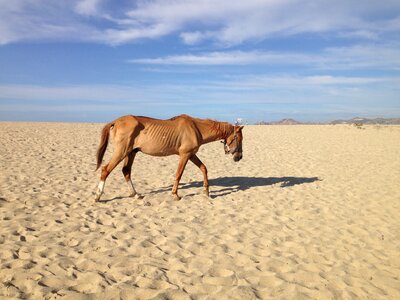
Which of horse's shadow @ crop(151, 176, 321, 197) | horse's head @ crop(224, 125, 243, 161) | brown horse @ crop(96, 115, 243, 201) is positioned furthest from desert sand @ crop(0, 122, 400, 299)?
horse's head @ crop(224, 125, 243, 161)

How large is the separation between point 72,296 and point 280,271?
2801 mm

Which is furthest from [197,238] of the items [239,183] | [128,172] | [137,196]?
[239,183]

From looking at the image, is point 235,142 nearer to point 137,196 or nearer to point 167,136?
point 167,136

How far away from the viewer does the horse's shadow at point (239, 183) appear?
9.53 metres

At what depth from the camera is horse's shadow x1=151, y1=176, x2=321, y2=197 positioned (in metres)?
9.53

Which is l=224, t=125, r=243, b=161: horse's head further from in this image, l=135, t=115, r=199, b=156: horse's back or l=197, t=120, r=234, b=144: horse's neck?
l=135, t=115, r=199, b=156: horse's back

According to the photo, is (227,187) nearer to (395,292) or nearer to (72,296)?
(395,292)

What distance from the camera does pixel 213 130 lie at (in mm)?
8570

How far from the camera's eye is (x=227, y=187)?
9.95 metres

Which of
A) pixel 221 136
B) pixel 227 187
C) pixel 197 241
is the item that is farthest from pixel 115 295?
pixel 227 187

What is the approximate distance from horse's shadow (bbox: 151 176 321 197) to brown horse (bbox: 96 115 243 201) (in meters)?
1.20

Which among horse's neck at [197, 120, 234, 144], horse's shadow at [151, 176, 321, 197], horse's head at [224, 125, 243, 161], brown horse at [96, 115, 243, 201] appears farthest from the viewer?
horse's shadow at [151, 176, 321, 197]

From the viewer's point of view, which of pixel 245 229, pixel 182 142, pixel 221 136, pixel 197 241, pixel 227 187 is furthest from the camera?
pixel 227 187

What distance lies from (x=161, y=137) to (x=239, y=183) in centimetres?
389
